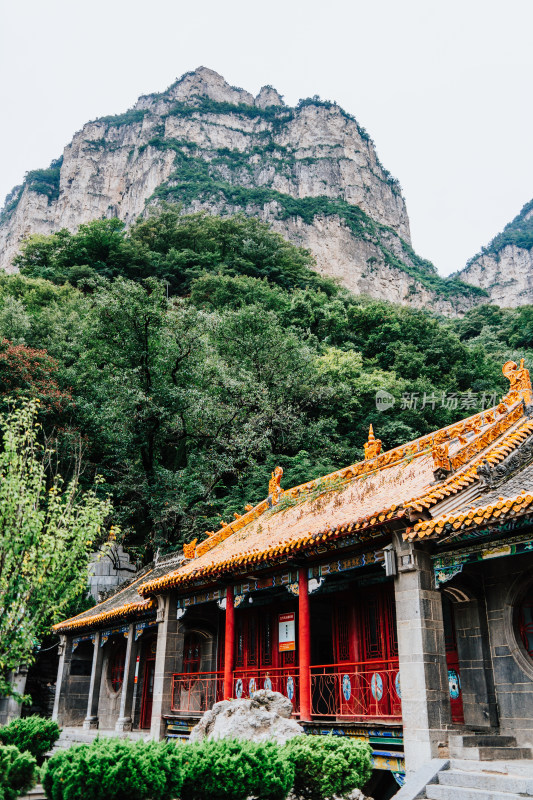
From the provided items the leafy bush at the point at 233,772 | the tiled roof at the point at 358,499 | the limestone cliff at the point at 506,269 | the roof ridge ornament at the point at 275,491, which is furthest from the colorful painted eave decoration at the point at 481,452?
the limestone cliff at the point at 506,269

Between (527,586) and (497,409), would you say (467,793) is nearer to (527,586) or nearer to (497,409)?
(527,586)

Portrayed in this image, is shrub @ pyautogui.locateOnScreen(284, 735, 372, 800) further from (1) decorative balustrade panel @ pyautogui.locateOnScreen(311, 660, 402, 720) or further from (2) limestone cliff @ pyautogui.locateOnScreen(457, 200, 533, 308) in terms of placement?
(2) limestone cliff @ pyautogui.locateOnScreen(457, 200, 533, 308)

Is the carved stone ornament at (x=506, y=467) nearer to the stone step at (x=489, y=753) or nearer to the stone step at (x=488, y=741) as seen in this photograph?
the stone step at (x=488, y=741)

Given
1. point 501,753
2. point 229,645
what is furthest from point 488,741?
point 229,645

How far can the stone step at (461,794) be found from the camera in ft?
20.7

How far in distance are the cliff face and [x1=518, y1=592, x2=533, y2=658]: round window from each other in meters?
70.4

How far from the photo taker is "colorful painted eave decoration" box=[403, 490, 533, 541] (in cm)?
757

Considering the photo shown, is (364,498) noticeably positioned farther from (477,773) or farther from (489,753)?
(477,773)

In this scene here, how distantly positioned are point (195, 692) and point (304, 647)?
576cm

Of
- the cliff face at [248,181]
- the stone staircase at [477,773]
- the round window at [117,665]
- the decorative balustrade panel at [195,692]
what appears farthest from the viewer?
the cliff face at [248,181]

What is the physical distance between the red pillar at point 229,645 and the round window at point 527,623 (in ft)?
18.3

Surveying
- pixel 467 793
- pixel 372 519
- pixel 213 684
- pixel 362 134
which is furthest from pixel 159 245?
pixel 362 134

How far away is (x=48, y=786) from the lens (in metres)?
5.80

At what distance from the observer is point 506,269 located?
3745 inches
